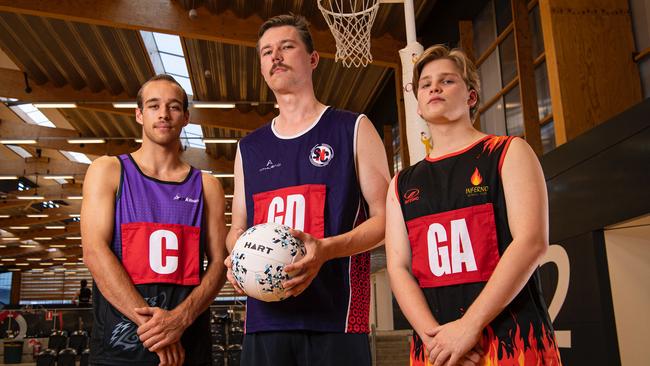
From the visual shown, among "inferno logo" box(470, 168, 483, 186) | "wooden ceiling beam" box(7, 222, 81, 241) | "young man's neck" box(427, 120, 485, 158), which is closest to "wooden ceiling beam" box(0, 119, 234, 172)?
"wooden ceiling beam" box(7, 222, 81, 241)

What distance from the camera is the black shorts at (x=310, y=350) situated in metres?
Answer: 2.18

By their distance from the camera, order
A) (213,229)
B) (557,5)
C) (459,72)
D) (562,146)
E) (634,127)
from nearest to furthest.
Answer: (459,72) → (213,229) → (634,127) → (562,146) → (557,5)

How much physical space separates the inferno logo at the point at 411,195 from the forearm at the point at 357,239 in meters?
0.18

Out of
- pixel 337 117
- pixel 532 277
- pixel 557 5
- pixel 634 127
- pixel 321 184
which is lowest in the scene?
pixel 532 277

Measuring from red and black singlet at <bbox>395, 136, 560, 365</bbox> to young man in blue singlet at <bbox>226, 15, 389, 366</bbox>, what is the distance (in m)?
0.24

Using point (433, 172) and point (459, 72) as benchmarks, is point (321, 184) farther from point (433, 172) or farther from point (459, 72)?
point (459, 72)

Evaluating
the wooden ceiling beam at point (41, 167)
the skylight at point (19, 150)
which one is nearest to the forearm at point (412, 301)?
the wooden ceiling beam at point (41, 167)

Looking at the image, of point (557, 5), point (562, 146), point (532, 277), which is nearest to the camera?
point (532, 277)

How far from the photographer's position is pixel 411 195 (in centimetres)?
229

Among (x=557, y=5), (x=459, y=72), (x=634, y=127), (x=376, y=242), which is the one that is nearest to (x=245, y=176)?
(x=376, y=242)

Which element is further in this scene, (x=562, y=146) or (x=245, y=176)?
(x=562, y=146)

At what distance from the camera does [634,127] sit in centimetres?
423

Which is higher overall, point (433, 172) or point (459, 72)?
point (459, 72)

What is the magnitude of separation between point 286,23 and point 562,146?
3717 millimetres
